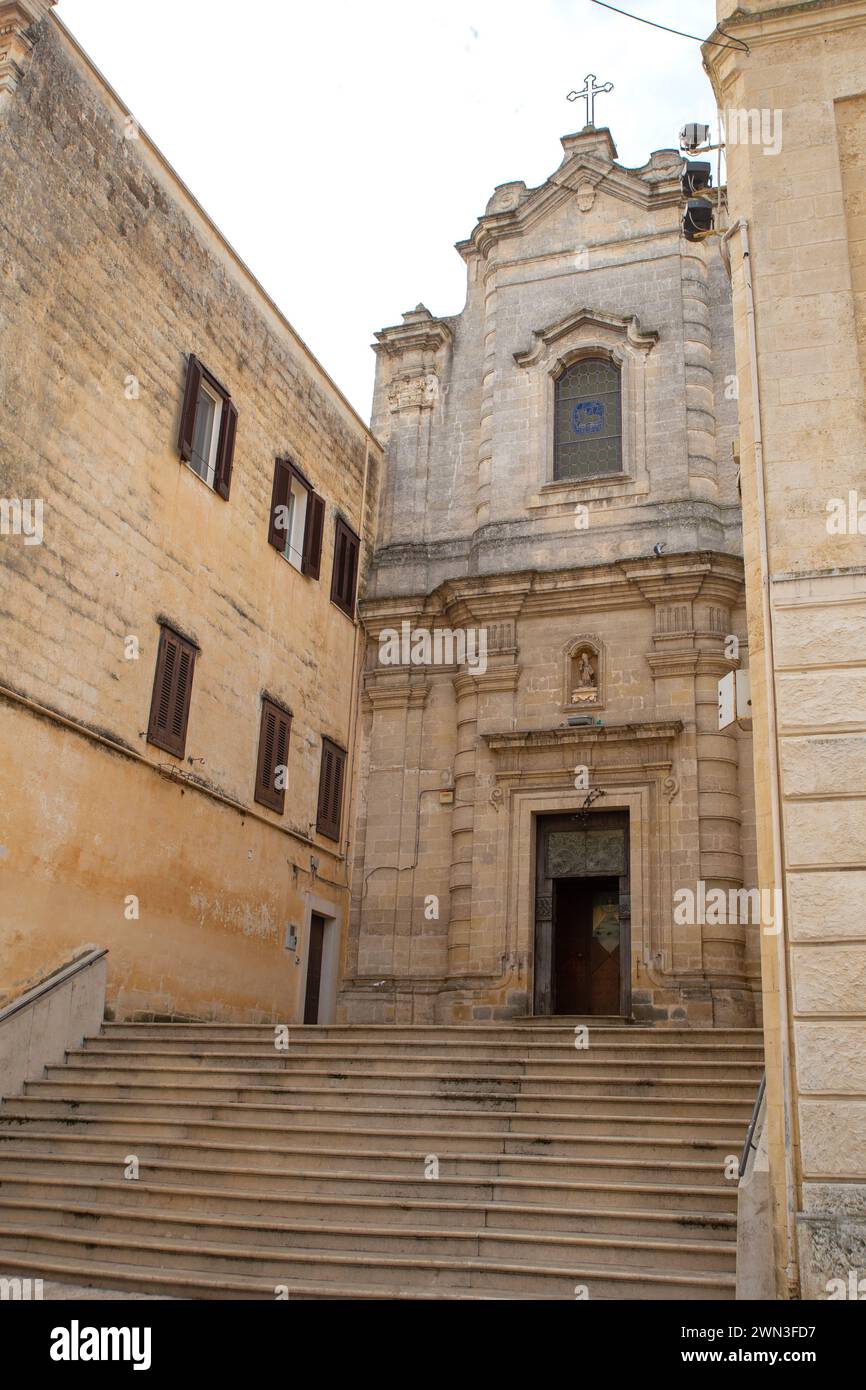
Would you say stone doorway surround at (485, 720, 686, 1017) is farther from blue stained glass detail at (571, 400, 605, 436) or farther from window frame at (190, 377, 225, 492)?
window frame at (190, 377, 225, 492)

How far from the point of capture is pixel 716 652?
55.2ft

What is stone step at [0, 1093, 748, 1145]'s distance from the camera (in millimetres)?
9430

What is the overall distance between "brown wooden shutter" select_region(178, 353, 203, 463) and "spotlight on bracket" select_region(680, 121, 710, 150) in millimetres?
6651

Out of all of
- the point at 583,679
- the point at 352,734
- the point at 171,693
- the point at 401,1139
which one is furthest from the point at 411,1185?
the point at 352,734

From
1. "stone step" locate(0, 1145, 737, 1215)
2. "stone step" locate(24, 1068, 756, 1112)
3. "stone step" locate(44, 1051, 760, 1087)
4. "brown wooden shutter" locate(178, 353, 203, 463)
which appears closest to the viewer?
A: "stone step" locate(0, 1145, 737, 1215)

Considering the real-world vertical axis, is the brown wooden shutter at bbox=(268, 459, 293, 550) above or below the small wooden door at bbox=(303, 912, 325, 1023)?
above

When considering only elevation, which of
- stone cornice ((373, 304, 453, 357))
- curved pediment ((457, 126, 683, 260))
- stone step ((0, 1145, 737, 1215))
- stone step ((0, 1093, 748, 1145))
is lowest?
stone step ((0, 1145, 737, 1215))

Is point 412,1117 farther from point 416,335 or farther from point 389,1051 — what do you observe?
point 416,335

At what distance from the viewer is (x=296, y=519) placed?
710 inches

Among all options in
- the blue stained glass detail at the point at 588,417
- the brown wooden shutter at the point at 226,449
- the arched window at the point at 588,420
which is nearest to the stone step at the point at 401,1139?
the brown wooden shutter at the point at 226,449

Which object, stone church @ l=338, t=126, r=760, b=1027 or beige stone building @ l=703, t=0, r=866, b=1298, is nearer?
beige stone building @ l=703, t=0, r=866, b=1298

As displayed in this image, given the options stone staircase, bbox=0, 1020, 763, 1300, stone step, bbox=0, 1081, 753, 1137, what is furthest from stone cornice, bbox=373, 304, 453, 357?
stone step, bbox=0, 1081, 753, 1137

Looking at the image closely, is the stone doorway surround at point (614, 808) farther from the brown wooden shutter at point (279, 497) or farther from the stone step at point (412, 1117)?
the stone step at point (412, 1117)
